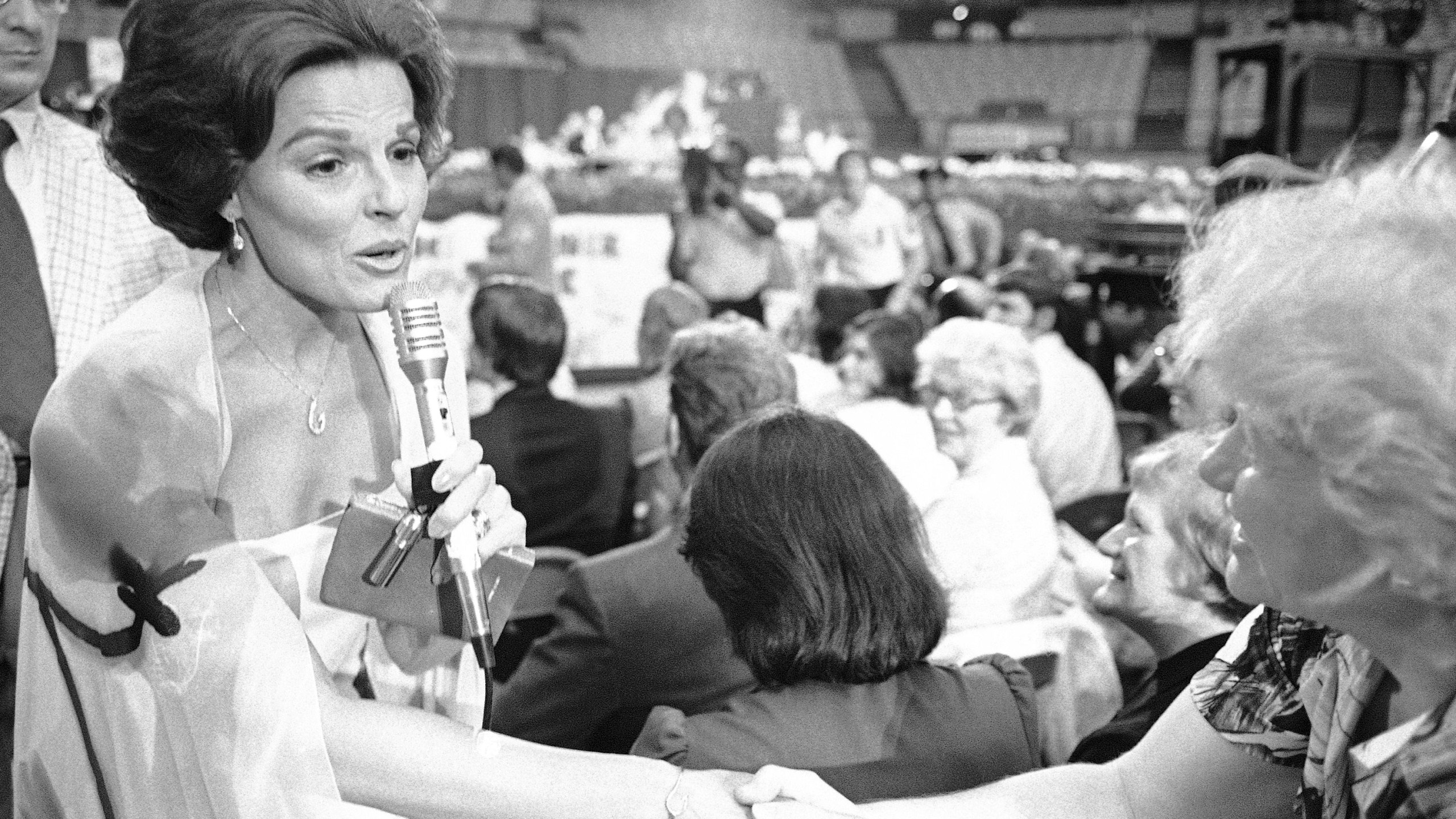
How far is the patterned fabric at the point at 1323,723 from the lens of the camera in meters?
0.92

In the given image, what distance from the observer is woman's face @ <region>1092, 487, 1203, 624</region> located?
195 centimetres

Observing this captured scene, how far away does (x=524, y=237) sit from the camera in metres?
6.91

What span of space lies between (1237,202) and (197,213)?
3.16 ft

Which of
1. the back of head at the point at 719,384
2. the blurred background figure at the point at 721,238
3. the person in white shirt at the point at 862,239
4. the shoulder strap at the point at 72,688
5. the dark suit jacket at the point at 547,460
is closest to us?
the shoulder strap at the point at 72,688

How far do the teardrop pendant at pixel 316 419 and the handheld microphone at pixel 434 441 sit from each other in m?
0.31

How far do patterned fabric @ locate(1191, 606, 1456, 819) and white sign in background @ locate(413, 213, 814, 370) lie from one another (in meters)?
6.62

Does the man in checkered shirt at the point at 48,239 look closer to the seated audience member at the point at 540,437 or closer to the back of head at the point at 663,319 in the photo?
the seated audience member at the point at 540,437

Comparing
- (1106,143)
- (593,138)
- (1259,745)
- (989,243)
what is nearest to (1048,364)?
(1259,745)

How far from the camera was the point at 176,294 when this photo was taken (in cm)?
126

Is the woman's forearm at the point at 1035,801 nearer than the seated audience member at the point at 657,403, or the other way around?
the woman's forearm at the point at 1035,801

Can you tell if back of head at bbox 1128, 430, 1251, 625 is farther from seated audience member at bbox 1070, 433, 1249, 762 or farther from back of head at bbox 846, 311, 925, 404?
back of head at bbox 846, 311, 925, 404

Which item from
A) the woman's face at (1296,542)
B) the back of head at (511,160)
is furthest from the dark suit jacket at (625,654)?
the back of head at (511,160)

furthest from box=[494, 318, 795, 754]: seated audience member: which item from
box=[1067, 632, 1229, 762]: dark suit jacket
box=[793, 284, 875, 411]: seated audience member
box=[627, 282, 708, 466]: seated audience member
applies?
box=[793, 284, 875, 411]: seated audience member

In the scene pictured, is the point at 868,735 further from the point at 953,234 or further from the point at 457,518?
the point at 953,234
